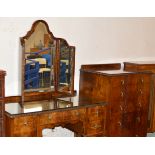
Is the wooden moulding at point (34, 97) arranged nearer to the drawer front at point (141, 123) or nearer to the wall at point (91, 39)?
the wall at point (91, 39)

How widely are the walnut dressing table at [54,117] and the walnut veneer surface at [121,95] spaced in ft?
0.39

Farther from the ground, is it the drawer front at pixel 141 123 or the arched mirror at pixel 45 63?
the arched mirror at pixel 45 63

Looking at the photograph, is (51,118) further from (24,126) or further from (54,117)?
(24,126)

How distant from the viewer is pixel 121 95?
2.76 metres

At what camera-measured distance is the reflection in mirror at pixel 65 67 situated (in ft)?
8.87

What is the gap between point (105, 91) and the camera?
2670mm

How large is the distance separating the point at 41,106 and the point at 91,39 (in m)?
0.98

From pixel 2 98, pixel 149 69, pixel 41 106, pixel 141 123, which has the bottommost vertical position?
pixel 141 123

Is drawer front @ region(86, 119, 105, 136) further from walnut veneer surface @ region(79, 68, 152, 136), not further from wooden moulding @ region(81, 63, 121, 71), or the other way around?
wooden moulding @ region(81, 63, 121, 71)

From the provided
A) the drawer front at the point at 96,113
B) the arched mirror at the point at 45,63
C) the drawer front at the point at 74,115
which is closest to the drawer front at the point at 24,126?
the drawer front at the point at 74,115

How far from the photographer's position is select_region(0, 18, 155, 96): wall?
2453mm

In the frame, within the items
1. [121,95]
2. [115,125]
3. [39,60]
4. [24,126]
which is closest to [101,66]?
[121,95]

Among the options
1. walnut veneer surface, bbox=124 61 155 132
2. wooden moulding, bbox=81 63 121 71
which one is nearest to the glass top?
wooden moulding, bbox=81 63 121 71
